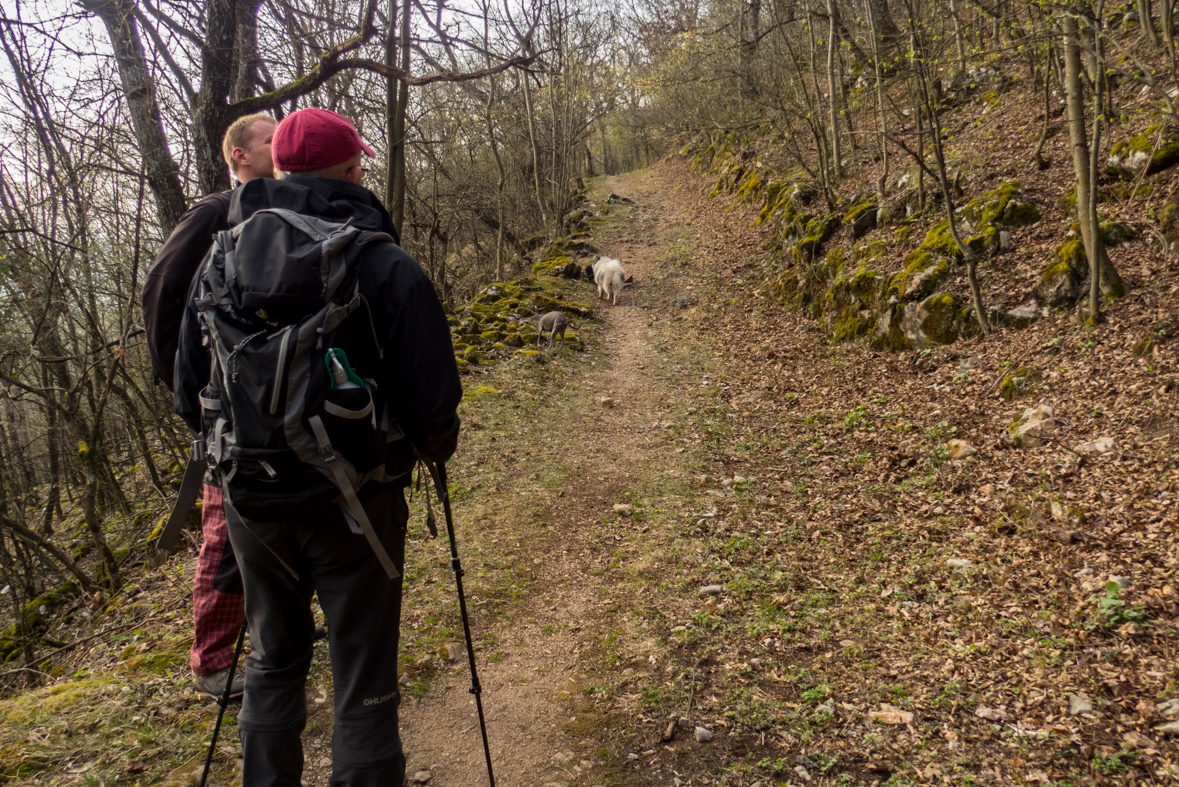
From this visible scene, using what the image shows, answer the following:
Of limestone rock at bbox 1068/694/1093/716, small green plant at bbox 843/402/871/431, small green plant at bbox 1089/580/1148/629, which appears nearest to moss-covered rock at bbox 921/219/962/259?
small green plant at bbox 843/402/871/431

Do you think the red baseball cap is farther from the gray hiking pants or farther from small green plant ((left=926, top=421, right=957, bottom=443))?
small green plant ((left=926, top=421, right=957, bottom=443))

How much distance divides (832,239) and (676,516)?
7.20 meters

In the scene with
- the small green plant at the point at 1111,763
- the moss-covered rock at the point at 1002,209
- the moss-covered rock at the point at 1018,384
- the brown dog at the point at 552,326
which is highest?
the moss-covered rock at the point at 1002,209

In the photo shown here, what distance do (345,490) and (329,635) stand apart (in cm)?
55

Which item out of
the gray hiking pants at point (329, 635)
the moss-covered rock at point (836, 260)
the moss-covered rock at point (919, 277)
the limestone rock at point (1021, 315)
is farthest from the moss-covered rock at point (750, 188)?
the gray hiking pants at point (329, 635)

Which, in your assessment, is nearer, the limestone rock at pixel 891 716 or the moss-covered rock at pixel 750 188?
the limestone rock at pixel 891 716

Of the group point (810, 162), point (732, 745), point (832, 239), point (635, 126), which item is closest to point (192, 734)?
point (732, 745)

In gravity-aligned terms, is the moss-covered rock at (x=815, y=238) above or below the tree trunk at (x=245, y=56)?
below

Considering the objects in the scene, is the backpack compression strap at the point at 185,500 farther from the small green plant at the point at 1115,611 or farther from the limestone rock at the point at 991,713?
the small green plant at the point at 1115,611

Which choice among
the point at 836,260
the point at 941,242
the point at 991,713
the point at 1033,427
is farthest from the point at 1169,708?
the point at 836,260

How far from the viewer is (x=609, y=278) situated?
524 inches

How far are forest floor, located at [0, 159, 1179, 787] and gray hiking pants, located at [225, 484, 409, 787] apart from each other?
1014 mm

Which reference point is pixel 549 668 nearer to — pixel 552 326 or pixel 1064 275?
pixel 1064 275

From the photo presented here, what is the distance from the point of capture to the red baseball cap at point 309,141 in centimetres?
215
